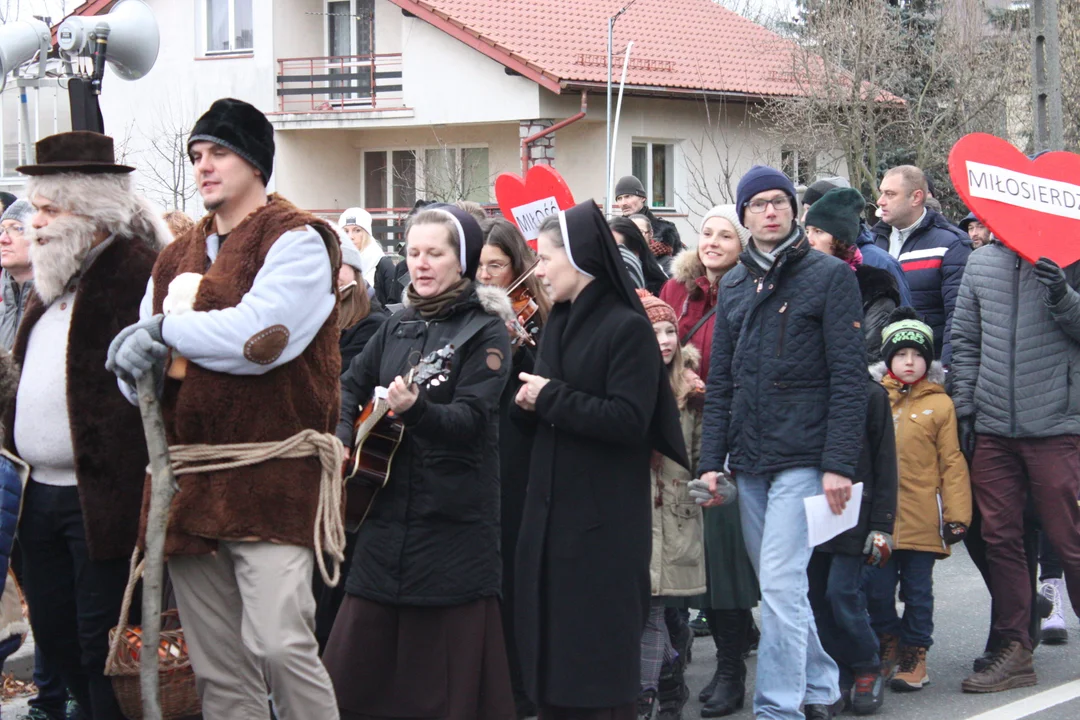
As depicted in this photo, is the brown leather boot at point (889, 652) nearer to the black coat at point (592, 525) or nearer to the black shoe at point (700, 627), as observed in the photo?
the black shoe at point (700, 627)

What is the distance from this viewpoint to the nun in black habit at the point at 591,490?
15.9ft

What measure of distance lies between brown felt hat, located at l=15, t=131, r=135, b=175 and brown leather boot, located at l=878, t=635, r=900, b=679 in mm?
3919

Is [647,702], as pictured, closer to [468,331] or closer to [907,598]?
[907,598]

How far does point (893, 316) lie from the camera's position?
682 cm

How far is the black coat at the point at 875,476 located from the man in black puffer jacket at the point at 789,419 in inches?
18.4

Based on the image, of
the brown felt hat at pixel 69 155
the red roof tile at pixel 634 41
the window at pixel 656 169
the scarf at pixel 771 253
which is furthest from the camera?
the window at pixel 656 169

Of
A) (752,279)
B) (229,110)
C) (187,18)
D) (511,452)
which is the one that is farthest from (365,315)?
(187,18)

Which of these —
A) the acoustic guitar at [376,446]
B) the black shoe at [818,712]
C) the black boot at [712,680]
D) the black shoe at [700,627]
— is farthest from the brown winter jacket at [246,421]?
the black shoe at [700,627]

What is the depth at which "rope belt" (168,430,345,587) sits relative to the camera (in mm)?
4289

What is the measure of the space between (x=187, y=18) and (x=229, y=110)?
2684 centimetres

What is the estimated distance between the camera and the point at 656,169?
1117 inches

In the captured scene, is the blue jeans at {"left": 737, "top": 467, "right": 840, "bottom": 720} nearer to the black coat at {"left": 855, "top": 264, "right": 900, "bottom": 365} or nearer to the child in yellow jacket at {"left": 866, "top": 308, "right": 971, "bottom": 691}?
the child in yellow jacket at {"left": 866, "top": 308, "right": 971, "bottom": 691}

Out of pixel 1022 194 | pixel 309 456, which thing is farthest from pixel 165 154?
pixel 309 456

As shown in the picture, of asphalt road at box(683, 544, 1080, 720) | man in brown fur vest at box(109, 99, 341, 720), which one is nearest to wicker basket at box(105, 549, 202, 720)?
man in brown fur vest at box(109, 99, 341, 720)
